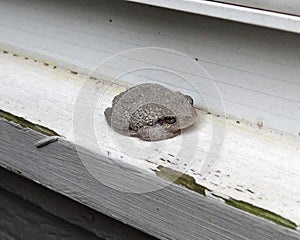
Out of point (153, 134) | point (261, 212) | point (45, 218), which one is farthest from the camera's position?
point (45, 218)

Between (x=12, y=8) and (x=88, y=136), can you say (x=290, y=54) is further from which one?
(x=12, y=8)

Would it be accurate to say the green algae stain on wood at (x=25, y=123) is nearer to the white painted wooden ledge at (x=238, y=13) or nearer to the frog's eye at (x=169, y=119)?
the frog's eye at (x=169, y=119)

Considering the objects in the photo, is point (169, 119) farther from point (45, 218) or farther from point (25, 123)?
point (45, 218)

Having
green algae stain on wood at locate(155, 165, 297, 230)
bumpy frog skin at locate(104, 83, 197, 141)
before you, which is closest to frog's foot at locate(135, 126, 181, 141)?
bumpy frog skin at locate(104, 83, 197, 141)

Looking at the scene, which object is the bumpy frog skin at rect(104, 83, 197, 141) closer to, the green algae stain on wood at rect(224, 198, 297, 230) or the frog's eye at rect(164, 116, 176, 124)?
the frog's eye at rect(164, 116, 176, 124)

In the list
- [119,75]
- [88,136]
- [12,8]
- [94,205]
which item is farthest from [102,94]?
[12,8]

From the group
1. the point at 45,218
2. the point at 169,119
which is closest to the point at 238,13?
the point at 169,119

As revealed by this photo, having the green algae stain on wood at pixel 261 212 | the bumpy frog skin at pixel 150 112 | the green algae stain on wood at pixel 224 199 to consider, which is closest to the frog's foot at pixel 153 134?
the bumpy frog skin at pixel 150 112

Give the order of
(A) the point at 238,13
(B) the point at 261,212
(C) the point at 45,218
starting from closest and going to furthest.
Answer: (B) the point at 261,212 < (A) the point at 238,13 < (C) the point at 45,218
